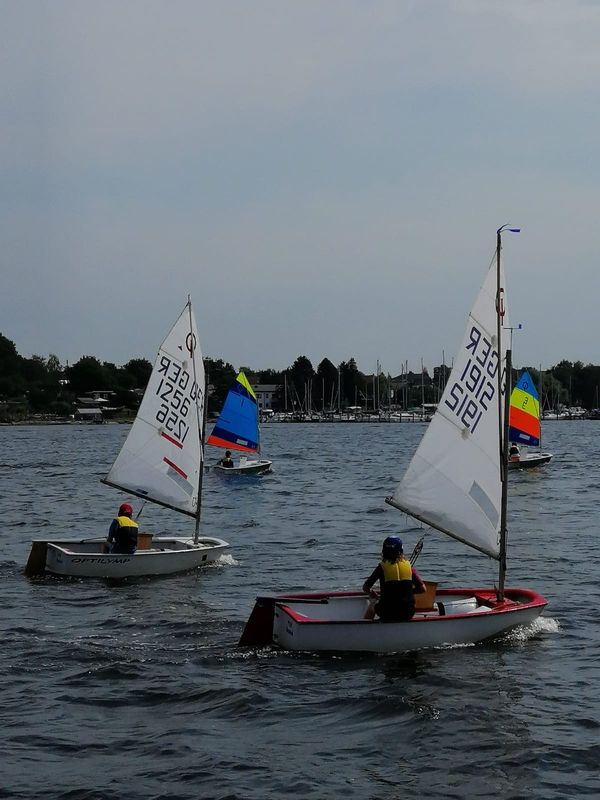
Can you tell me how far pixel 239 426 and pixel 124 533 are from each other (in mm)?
29266

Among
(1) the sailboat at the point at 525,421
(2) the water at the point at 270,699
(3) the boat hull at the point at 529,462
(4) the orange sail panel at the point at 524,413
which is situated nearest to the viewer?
(2) the water at the point at 270,699

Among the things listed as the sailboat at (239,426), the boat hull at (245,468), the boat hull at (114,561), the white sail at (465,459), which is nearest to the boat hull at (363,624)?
the white sail at (465,459)

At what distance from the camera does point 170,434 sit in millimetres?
25688

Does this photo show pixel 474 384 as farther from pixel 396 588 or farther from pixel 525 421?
pixel 525 421

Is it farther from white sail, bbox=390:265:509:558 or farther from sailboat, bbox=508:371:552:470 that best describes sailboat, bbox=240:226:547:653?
sailboat, bbox=508:371:552:470

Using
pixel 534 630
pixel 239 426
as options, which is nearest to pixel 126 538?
pixel 534 630

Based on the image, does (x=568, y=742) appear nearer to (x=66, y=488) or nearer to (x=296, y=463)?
(x=66, y=488)

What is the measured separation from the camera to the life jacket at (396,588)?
52.9ft

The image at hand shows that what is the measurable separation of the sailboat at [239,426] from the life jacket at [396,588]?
112 feet

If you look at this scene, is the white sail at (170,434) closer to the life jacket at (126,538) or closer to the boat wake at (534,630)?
the life jacket at (126,538)

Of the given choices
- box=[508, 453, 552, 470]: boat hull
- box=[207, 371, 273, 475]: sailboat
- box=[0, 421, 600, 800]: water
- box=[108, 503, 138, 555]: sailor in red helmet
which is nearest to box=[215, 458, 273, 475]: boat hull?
box=[207, 371, 273, 475]: sailboat

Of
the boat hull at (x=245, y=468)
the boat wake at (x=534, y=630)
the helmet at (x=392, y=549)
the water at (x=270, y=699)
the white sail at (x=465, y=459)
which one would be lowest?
the water at (x=270, y=699)

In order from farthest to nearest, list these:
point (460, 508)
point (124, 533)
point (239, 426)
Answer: point (239, 426) < point (124, 533) < point (460, 508)

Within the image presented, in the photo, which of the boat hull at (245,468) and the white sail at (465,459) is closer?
the white sail at (465,459)
